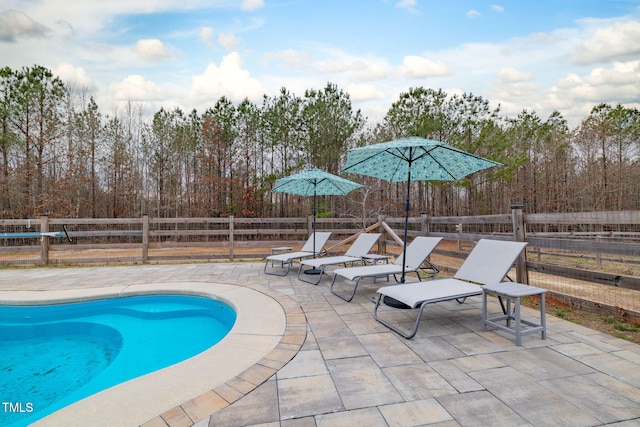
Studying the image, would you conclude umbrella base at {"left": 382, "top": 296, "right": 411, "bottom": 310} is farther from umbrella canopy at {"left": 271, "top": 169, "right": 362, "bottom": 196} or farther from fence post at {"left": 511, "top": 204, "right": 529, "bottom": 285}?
umbrella canopy at {"left": 271, "top": 169, "right": 362, "bottom": 196}

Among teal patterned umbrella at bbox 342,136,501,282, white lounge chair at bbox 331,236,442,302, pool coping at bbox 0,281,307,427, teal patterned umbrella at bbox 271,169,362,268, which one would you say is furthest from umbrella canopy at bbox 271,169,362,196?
pool coping at bbox 0,281,307,427

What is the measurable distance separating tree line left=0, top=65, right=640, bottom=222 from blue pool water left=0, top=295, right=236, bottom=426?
26.0 ft

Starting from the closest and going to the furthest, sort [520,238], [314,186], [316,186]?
[520,238]
[314,186]
[316,186]

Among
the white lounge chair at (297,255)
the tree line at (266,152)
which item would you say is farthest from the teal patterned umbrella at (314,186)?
the tree line at (266,152)

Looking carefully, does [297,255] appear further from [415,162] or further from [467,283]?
[467,283]

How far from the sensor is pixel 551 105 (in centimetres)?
1434

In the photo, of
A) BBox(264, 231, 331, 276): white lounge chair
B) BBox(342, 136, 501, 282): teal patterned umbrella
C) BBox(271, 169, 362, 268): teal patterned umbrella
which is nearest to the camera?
BBox(342, 136, 501, 282): teal patterned umbrella

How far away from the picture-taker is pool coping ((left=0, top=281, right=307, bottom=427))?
5.37 ft

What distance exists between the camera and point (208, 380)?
6.66ft

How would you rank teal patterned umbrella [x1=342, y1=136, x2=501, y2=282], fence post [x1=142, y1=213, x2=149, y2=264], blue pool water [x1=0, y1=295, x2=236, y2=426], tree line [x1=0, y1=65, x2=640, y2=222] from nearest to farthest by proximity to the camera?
blue pool water [x1=0, y1=295, x2=236, y2=426], teal patterned umbrella [x1=342, y1=136, x2=501, y2=282], fence post [x1=142, y1=213, x2=149, y2=264], tree line [x1=0, y1=65, x2=640, y2=222]

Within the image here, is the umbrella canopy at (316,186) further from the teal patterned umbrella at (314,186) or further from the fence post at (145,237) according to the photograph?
the fence post at (145,237)

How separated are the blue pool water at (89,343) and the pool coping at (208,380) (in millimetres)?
704

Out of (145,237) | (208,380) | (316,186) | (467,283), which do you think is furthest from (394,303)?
(145,237)

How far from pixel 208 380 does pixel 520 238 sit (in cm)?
386
